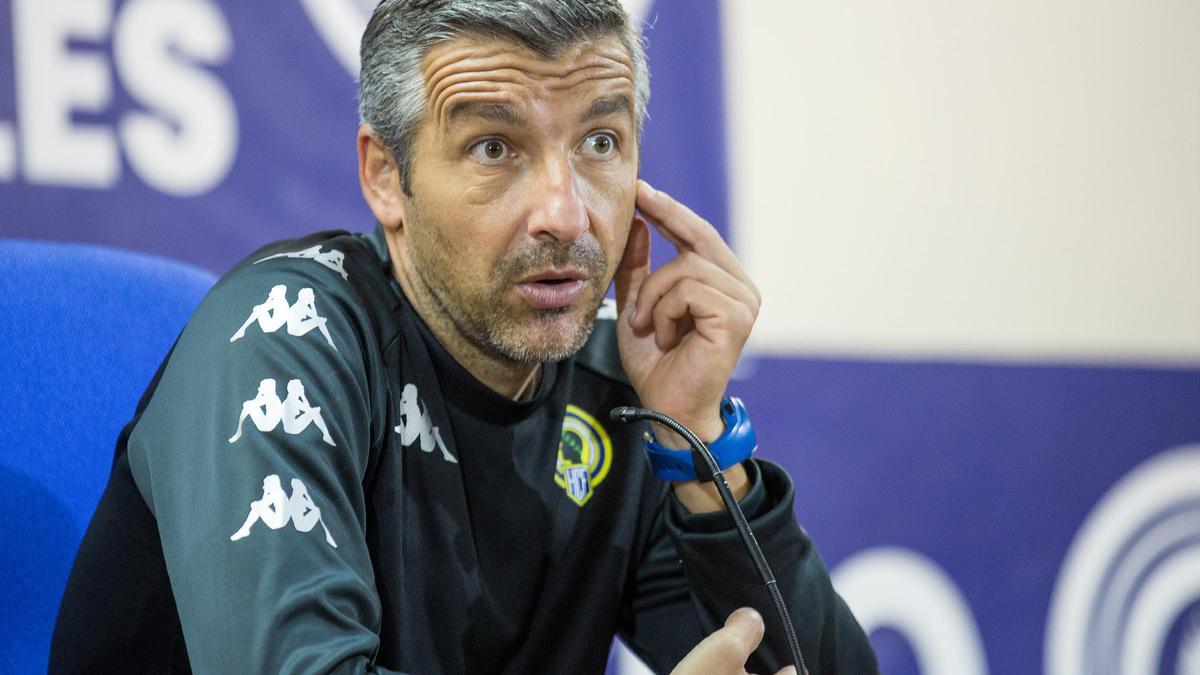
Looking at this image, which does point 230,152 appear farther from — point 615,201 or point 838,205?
point 838,205

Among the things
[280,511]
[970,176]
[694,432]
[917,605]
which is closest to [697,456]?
[694,432]

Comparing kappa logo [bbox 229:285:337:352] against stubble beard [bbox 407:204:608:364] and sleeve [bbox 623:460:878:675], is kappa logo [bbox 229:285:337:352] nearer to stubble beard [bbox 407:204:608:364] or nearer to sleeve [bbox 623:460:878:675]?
stubble beard [bbox 407:204:608:364]

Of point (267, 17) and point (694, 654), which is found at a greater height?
point (267, 17)

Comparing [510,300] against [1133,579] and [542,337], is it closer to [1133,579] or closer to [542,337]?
[542,337]

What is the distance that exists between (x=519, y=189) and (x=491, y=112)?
0.28 ft

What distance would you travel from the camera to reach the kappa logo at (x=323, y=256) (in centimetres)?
132

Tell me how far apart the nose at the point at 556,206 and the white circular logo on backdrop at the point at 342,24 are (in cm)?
83

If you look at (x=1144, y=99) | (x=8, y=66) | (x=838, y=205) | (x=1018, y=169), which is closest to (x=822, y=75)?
(x=838, y=205)

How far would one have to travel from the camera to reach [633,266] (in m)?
1.61

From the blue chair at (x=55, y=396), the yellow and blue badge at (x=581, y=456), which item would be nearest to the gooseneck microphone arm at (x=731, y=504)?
the yellow and blue badge at (x=581, y=456)

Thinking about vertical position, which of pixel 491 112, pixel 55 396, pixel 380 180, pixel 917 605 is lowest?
pixel 917 605

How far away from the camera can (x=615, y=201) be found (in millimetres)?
1432

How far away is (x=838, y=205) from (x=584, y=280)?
1.49 meters

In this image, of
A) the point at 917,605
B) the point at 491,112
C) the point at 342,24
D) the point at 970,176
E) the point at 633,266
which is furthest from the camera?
the point at 970,176
